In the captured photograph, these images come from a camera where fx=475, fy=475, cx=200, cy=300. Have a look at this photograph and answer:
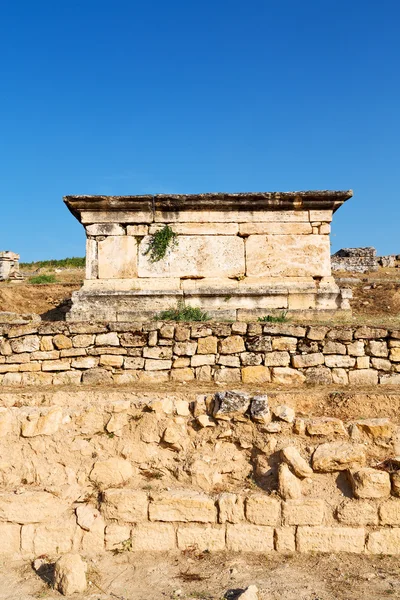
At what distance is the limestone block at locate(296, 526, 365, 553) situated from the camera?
12.5 ft

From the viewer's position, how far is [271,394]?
4.64 m

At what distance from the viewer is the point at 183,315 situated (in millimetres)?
6855

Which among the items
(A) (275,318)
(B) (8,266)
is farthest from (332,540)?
(B) (8,266)

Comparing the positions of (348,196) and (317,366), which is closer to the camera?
(317,366)

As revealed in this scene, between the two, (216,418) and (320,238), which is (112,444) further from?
(320,238)

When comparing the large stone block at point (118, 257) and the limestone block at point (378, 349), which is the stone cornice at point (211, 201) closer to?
the large stone block at point (118, 257)

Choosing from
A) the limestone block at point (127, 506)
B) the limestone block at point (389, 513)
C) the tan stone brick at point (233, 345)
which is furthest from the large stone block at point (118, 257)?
the limestone block at point (389, 513)

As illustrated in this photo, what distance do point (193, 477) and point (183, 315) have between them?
297 cm

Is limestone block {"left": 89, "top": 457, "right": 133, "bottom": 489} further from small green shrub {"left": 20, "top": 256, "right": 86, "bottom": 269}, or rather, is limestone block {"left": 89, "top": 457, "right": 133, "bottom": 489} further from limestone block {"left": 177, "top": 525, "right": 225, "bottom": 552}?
small green shrub {"left": 20, "top": 256, "right": 86, "bottom": 269}

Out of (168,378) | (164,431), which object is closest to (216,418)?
(164,431)

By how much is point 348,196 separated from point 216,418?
509 centimetres

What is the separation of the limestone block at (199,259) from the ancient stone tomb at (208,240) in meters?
0.02

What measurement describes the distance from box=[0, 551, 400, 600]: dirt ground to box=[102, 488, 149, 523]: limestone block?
0.28 m

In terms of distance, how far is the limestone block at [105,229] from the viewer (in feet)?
26.0
